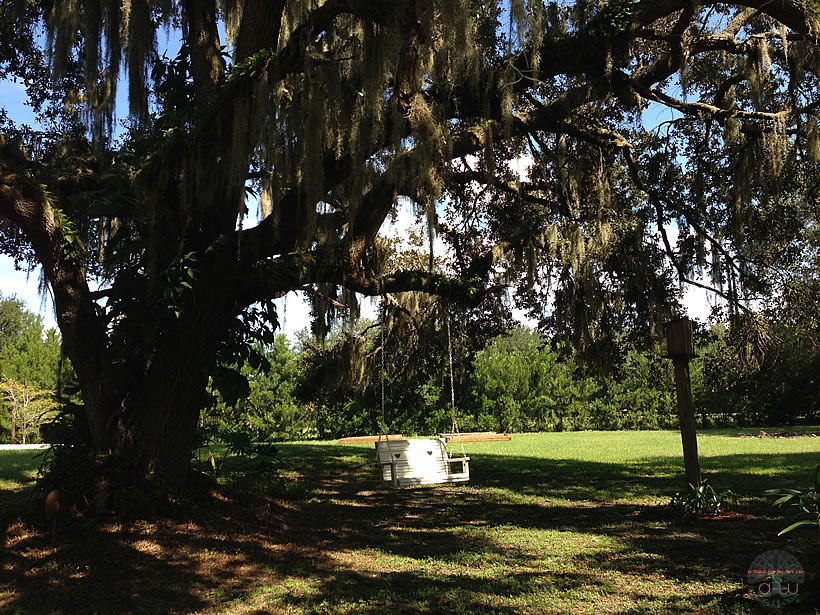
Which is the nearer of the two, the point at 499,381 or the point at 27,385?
the point at 27,385

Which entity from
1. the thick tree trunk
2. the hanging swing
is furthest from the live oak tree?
the hanging swing

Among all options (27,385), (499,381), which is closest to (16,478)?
(27,385)

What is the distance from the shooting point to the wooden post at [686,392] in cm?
516

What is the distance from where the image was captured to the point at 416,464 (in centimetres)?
638

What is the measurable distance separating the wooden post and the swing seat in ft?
7.01

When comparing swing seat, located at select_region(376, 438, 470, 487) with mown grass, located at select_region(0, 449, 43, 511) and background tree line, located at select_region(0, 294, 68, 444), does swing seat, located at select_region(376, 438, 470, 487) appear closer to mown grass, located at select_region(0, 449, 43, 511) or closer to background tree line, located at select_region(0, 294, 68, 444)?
mown grass, located at select_region(0, 449, 43, 511)

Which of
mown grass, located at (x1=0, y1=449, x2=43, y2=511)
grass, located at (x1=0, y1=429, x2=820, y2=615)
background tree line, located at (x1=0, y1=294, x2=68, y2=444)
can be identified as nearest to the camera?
grass, located at (x1=0, y1=429, x2=820, y2=615)

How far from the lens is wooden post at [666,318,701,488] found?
516 centimetres

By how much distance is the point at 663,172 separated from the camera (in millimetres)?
7703

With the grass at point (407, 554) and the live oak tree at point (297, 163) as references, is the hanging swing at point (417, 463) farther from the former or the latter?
the live oak tree at point (297, 163)

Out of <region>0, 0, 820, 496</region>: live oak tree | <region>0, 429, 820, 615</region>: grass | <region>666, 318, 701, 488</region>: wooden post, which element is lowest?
<region>0, 429, 820, 615</region>: grass

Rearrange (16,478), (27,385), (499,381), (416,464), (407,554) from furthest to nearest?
1. (499,381)
2. (27,385)
3. (16,478)
4. (416,464)
5. (407,554)

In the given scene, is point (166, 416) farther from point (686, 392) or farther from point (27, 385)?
point (27, 385)

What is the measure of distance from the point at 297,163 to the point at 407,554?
2.98m
